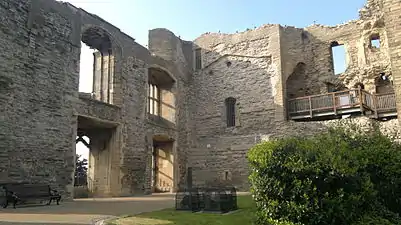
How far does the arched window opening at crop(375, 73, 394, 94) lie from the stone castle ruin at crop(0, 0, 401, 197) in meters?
0.05

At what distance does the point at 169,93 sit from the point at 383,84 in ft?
41.0

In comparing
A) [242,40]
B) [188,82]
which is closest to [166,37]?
[188,82]

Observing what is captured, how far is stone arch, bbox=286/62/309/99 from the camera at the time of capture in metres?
23.2

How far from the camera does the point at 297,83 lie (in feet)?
77.1

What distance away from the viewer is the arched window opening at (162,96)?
21844 millimetres

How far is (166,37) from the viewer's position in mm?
22297

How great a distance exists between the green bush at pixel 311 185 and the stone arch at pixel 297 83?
49.9 feet

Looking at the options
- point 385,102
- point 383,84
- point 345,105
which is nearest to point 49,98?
point 345,105

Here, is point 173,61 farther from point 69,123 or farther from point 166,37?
point 69,123

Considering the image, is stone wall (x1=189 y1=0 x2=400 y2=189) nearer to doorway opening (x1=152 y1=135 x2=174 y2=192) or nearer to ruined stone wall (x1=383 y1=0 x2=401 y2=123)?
doorway opening (x1=152 y1=135 x2=174 y2=192)

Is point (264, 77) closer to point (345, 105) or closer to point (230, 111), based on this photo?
point (230, 111)

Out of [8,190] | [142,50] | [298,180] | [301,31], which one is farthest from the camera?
[301,31]

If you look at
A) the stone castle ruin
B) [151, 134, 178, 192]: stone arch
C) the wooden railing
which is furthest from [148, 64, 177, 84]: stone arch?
the wooden railing

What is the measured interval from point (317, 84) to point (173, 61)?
9.07 m
